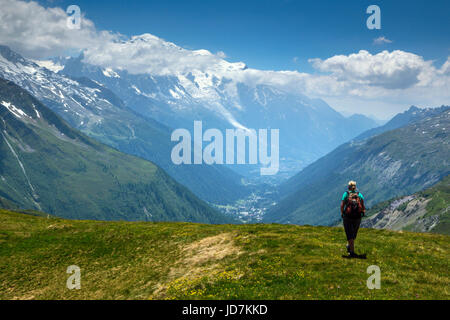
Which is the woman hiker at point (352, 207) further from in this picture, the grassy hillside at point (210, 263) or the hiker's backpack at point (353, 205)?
the grassy hillside at point (210, 263)

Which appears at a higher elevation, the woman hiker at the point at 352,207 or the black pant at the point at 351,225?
the woman hiker at the point at 352,207

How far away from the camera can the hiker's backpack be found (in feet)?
90.1

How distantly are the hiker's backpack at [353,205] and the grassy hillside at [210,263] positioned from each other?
455cm

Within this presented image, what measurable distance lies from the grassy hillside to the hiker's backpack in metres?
4.55

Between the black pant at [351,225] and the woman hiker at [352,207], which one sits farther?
the black pant at [351,225]

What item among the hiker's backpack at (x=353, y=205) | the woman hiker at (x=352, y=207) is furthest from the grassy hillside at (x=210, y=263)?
the hiker's backpack at (x=353, y=205)

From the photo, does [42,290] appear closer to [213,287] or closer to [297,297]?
[213,287]

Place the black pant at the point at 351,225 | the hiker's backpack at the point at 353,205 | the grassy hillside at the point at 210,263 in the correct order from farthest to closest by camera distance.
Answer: the black pant at the point at 351,225
the hiker's backpack at the point at 353,205
the grassy hillside at the point at 210,263

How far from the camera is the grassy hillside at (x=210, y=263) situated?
2509 cm

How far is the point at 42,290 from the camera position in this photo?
36000 mm

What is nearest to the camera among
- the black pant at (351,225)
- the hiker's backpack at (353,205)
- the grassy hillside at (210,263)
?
the grassy hillside at (210,263)

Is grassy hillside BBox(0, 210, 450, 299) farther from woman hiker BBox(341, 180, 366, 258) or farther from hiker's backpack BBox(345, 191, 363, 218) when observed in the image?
hiker's backpack BBox(345, 191, 363, 218)

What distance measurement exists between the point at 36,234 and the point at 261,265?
4027 cm
